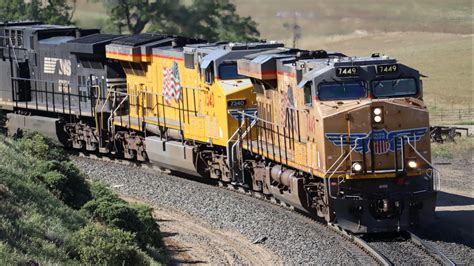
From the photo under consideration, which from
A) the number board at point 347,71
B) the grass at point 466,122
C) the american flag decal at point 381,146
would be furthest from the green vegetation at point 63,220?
the grass at point 466,122

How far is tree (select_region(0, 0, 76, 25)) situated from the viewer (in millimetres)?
60156

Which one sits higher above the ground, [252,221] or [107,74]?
[107,74]

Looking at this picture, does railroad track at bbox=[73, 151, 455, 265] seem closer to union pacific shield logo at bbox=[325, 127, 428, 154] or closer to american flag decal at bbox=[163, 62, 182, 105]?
union pacific shield logo at bbox=[325, 127, 428, 154]

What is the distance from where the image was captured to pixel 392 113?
709 inches

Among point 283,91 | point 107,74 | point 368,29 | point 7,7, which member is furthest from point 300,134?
point 7,7

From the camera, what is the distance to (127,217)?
1795cm

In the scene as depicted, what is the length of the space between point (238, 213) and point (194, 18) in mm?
40405

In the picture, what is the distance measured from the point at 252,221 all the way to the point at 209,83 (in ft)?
17.3

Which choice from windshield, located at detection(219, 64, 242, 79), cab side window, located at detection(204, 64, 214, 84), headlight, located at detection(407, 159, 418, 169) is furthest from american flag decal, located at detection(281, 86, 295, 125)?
cab side window, located at detection(204, 64, 214, 84)

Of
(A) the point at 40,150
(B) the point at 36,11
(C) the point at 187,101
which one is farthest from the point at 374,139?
(B) the point at 36,11

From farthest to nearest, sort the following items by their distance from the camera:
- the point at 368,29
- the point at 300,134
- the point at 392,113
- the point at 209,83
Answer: the point at 368,29, the point at 209,83, the point at 300,134, the point at 392,113

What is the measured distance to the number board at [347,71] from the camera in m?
18.3

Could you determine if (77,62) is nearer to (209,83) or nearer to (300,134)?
(209,83)

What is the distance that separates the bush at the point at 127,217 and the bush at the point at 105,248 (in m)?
1.59
